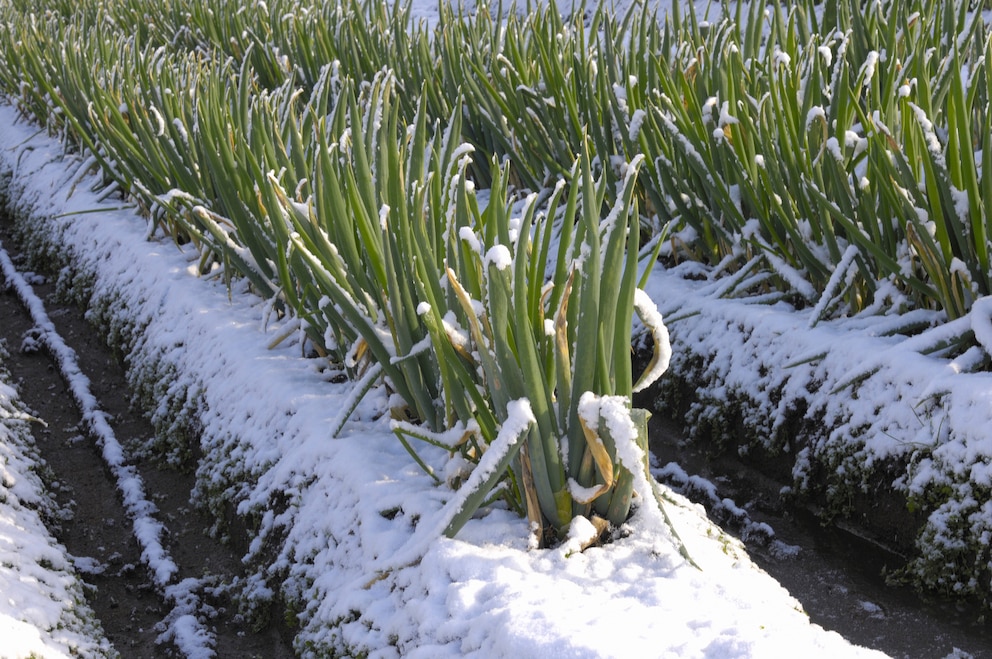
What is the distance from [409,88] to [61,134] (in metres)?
1.96

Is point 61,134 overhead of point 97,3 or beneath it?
beneath

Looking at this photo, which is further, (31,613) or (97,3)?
(97,3)

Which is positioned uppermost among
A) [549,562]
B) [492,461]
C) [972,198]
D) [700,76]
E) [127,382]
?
[700,76]

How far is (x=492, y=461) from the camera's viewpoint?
1.45 m

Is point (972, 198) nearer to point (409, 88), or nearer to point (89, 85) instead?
point (409, 88)

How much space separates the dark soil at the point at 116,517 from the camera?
1915 mm

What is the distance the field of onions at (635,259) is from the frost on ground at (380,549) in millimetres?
67

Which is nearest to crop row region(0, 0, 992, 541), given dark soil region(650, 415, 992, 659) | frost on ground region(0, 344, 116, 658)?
dark soil region(650, 415, 992, 659)

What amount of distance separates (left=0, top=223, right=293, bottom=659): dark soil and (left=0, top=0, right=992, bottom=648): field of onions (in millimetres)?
453

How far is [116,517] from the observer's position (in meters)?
2.37

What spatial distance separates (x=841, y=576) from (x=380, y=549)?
92 cm

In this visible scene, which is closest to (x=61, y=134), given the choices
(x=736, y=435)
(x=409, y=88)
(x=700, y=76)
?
(x=409, y=88)

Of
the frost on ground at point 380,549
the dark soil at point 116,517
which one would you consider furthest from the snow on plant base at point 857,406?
the dark soil at point 116,517

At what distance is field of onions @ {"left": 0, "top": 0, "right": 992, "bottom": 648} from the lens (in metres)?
1.49
